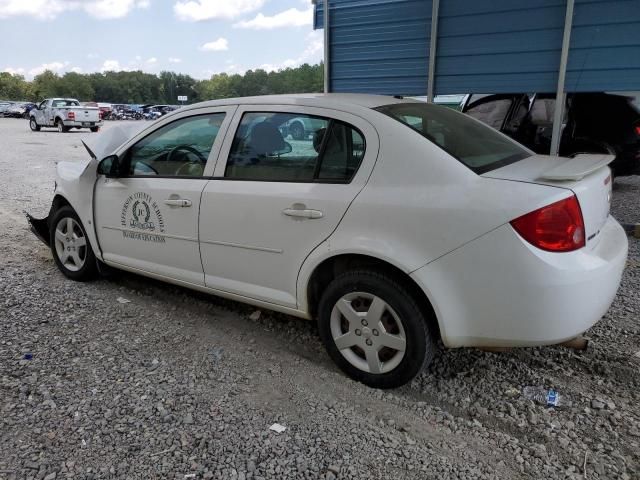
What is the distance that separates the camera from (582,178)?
2434 mm

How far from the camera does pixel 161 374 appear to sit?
3.00 m

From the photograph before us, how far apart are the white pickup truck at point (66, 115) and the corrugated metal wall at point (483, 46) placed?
22673 mm

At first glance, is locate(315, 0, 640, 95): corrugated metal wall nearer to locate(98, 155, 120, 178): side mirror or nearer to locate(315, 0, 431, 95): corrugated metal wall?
locate(315, 0, 431, 95): corrugated metal wall

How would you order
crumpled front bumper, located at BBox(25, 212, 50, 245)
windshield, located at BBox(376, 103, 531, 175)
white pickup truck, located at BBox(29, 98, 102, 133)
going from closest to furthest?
windshield, located at BBox(376, 103, 531, 175), crumpled front bumper, located at BBox(25, 212, 50, 245), white pickup truck, located at BBox(29, 98, 102, 133)

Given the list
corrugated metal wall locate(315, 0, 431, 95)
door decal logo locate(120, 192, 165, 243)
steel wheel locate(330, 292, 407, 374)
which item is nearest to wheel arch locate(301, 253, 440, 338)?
steel wheel locate(330, 292, 407, 374)

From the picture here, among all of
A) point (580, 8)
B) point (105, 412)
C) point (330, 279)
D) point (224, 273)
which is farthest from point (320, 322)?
point (580, 8)

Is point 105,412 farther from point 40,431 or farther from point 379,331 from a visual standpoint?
point 379,331

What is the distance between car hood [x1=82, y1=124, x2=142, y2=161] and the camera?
4246 millimetres

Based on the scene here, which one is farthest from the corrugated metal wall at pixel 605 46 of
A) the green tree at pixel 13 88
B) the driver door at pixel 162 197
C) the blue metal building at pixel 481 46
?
the green tree at pixel 13 88

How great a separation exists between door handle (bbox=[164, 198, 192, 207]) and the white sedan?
10mm

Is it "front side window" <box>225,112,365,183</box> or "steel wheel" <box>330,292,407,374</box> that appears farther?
"front side window" <box>225,112,365,183</box>

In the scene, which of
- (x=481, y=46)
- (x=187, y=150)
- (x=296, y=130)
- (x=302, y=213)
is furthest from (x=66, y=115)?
(x=302, y=213)

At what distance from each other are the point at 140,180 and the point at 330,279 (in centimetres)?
171

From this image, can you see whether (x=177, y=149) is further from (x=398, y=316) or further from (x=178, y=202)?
(x=398, y=316)
